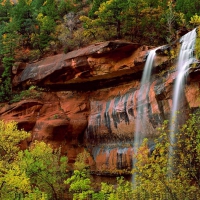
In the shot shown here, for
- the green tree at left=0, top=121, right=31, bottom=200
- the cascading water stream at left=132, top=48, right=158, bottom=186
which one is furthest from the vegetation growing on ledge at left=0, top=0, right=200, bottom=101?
the green tree at left=0, top=121, right=31, bottom=200

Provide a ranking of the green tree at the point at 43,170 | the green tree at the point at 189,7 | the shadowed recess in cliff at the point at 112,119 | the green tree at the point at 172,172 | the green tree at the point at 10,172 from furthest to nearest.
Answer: the green tree at the point at 189,7 → the shadowed recess in cliff at the point at 112,119 → the green tree at the point at 43,170 → the green tree at the point at 10,172 → the green tree at the point at 172,172

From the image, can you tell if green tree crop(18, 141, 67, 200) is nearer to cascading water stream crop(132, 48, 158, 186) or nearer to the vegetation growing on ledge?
cascading water stream crop(132, 48, 158, 186)

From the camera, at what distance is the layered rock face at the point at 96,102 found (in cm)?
2366

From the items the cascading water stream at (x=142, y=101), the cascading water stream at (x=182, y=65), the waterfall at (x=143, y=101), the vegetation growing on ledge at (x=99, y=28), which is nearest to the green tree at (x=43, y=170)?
the cascading water stream at (x=142, y=101)

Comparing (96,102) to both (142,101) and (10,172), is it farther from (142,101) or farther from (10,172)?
(10,172)

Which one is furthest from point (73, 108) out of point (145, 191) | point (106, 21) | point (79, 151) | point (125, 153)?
point (145, 191)

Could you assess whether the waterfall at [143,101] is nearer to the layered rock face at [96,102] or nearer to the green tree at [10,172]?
the layered rock face at [96,102]

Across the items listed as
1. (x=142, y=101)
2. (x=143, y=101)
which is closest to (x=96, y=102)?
(x=142, y=101)

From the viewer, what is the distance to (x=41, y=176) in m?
19.4

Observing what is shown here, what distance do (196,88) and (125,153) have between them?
827 cm

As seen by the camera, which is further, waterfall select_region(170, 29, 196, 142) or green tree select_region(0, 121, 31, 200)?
waterfall select_region(170, 29, 196, 142)

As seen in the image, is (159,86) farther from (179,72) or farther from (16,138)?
(16,138)

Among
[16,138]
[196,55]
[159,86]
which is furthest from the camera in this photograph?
[159,86]

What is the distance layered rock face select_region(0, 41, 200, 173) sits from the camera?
23656 millimetres
